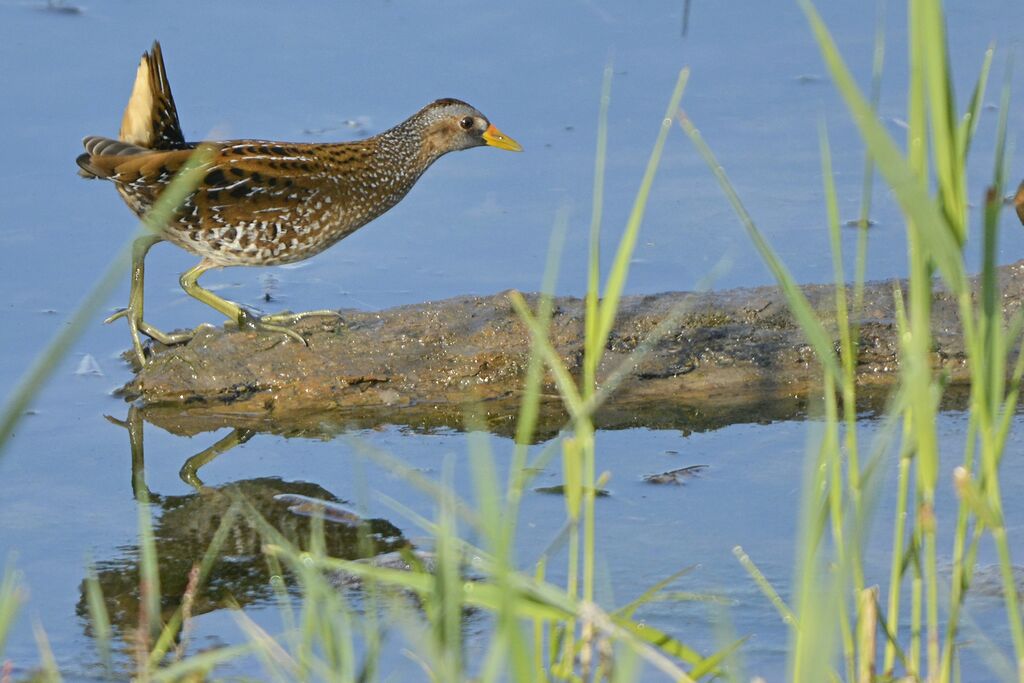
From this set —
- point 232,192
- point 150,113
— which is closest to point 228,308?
point 232,192

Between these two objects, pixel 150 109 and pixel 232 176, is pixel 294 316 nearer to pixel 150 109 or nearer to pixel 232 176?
pixel 232 176

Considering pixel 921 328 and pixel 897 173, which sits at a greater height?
pixel 897 173

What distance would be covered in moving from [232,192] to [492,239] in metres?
1.15

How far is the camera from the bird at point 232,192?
5422mm

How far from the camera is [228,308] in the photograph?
545 cm

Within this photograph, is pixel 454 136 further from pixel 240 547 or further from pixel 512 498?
pixel 512 498

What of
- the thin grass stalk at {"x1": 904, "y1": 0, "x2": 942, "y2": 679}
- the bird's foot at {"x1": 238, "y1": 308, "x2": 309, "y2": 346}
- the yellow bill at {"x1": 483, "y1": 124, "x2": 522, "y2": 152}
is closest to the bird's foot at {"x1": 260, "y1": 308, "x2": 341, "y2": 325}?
the bird's foot at {"x1": 238, "y1": 308, "x2": 309, "y2": 346}

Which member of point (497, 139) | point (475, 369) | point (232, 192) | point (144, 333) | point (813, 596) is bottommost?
point (813, 596)

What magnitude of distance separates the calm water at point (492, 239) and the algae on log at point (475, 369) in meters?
0.16

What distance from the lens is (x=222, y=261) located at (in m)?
5.66

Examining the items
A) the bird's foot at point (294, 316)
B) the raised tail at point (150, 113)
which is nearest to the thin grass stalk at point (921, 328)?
the bird's foot at point (294, 316)

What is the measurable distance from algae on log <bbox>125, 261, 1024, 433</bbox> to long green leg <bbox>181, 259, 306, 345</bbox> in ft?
0.13

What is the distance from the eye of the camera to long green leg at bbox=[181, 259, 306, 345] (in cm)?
518

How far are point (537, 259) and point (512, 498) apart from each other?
3711mm
